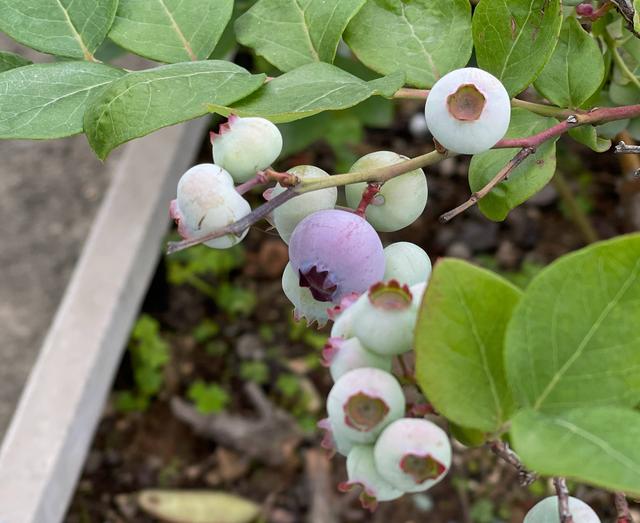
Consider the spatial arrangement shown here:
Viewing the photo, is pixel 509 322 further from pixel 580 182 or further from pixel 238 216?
pixel 580 182

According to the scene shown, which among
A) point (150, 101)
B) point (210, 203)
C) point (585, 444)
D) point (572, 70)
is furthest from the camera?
point (572, 70)

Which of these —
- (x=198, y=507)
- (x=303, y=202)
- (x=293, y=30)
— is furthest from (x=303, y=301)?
(x=198, y=507)

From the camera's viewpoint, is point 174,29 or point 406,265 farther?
point 174,29

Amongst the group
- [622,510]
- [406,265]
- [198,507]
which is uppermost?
[406,265]

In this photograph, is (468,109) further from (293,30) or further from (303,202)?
(293,30)

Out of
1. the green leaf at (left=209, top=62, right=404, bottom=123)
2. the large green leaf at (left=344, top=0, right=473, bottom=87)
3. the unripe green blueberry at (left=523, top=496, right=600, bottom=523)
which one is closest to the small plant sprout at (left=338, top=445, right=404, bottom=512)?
the unripe green blueberry at (left=523, top=496, right=600, bottom=523)

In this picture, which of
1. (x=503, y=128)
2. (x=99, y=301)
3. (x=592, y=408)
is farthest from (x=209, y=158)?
(x=592, y=408)

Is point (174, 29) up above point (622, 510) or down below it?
above

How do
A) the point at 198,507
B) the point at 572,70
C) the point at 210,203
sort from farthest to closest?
the point at 198,507 < the point at 572,70 < the point at 210,203

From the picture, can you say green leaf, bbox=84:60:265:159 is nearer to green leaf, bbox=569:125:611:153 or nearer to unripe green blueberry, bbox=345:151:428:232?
Answer: unripe green blueberry, bbox=345:151:428:232
